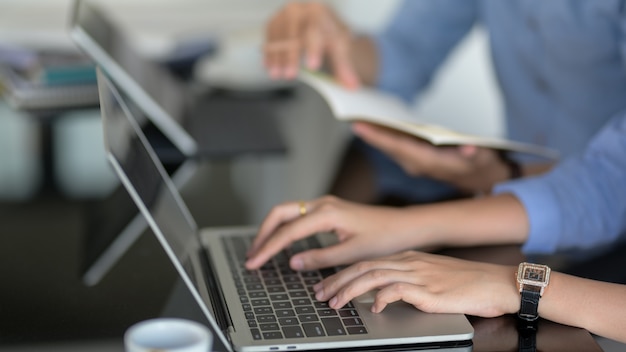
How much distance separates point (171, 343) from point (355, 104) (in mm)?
977

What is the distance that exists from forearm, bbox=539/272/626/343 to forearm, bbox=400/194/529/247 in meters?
0.22

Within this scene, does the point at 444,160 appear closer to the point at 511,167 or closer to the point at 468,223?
the point at 511,167

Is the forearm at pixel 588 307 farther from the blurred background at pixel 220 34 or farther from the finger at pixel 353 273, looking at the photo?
the blurred background at pixel 220 34

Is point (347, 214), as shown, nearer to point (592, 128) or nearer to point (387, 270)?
point (387, 270)

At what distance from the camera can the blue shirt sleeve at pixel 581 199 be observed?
56.7 inches

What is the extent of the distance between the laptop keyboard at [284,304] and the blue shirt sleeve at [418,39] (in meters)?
1.01

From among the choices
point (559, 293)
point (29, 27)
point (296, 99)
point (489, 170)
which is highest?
point (559, 293)

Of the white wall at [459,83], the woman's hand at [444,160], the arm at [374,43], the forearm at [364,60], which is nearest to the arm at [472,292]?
the woman's hand at [444,160]

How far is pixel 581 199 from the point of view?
1477mm

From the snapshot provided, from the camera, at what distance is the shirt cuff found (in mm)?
1434

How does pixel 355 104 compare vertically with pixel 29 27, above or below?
above

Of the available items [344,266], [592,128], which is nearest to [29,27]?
[592,128]

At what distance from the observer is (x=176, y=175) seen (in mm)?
1733

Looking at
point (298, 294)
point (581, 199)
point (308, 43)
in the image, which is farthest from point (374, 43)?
point (298, 294)
